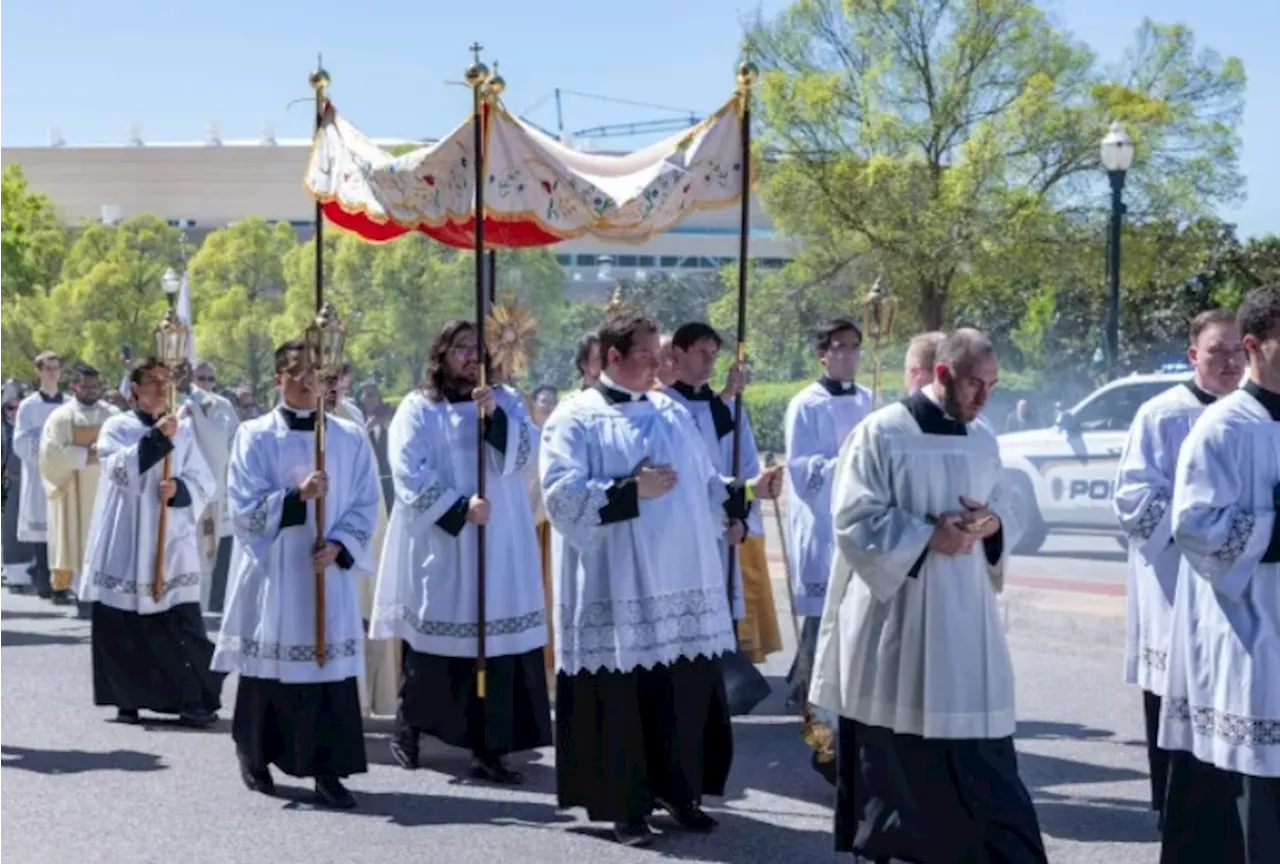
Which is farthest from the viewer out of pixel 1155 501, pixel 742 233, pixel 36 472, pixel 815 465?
pixel 36 472

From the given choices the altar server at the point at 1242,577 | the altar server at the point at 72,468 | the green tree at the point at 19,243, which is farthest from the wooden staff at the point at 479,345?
the green tree at the point at 19,243

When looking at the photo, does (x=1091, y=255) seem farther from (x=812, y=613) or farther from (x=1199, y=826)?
(x=1199, y=826)

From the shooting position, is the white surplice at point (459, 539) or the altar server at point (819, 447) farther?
the altar server at point (819, 447)

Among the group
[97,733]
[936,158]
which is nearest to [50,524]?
[97,733]

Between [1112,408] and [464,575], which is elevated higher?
[1112,408]

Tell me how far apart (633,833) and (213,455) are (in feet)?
25.7

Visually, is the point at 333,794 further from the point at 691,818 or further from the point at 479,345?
the point at 479,345

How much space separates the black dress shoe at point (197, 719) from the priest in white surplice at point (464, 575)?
165 cm

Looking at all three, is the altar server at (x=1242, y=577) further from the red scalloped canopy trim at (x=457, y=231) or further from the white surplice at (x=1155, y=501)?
the red scalloped canopy trim at (x=457, y=231)

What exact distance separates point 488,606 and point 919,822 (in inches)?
120

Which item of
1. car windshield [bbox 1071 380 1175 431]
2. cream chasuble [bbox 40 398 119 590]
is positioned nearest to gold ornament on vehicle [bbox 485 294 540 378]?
cream chasuble [bbox 40 398 119 590]

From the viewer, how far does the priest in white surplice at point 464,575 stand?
9156 millimetres

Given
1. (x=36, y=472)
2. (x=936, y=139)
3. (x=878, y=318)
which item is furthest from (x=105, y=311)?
(x=878, y=318)

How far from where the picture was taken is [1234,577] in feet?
19.2
